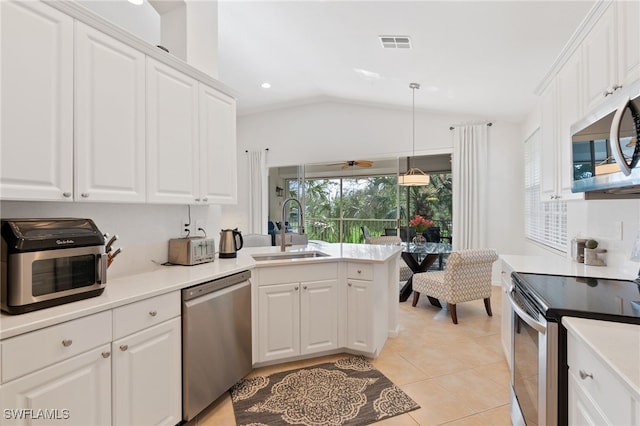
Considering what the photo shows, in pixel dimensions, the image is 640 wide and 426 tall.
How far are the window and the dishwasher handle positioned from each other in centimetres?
315

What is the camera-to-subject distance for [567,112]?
2303 mm

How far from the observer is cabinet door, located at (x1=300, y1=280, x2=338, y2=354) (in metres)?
2.64

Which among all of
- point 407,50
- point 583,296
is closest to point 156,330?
point 583,296

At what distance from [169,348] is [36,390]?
2.00 ft

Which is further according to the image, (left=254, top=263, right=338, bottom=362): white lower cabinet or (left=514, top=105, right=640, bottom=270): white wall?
(left=254, top=263, right=338, bottom=362): white lower cabinet

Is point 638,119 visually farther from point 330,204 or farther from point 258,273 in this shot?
point 330,204

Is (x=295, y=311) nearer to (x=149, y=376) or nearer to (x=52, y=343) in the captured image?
(x=149, y=376)

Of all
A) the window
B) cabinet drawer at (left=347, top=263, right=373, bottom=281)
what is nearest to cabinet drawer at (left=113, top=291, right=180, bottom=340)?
cabinet drawer at (left=347, top=263, right=373, bottom=281)

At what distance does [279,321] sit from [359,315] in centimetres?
66

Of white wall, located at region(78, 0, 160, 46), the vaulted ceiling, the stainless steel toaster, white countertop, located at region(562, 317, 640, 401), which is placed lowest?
white countertop, located at region(562, 317, 640, 401)

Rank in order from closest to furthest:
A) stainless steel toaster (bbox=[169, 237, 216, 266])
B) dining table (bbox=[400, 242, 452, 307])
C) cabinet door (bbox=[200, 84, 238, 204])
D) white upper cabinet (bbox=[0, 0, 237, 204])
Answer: white upper cabinet (bbox=[0, 0, 237, 204]), stainless steel toaster (bbox=[169, 237, 216, 266]), cabinet door (bbox=[200, 84, 238, 204]), dining table (bbox=[400, 242, 452, 307])

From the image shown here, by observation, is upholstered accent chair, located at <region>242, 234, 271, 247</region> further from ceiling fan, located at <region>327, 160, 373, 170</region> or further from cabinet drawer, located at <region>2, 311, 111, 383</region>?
cabinet drawer, located at <region>2, 311, 111, 383</region>

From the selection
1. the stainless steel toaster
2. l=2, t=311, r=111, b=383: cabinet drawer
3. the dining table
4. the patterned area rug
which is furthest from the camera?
the dining table

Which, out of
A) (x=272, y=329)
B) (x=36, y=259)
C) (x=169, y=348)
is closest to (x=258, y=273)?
(x=272, y=329)
